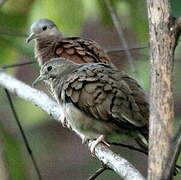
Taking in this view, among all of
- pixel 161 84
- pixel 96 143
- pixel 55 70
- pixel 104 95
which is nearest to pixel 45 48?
pixel 55 70

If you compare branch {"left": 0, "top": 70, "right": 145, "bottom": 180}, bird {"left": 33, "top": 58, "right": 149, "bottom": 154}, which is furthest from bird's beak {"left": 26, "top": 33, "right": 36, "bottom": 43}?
bird {"left": 33, "top": 58, "right": 149, "bottom": 154}

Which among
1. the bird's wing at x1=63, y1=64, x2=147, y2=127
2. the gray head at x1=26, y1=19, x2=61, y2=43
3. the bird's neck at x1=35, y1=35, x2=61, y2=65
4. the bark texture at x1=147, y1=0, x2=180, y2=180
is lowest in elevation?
the bark texture at x1=147, y1=0, x2=180, y2=180

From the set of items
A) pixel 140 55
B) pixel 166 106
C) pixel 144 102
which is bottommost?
pixel 166 106

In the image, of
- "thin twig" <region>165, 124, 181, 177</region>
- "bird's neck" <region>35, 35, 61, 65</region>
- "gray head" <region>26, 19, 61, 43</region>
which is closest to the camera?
"thin twig" <region>165, 124, 181, 177</region>

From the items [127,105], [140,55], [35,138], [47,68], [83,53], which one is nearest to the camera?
[127,105]

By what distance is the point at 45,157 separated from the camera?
8.35 m

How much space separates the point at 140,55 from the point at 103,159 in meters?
1.03

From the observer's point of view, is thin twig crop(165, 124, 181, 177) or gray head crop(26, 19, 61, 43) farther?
gray head crop(26, 19, 61, 43)

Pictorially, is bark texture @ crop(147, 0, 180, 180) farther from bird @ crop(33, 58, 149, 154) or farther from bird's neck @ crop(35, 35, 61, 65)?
bird's neck @ crop(35, 35, 61, 65)

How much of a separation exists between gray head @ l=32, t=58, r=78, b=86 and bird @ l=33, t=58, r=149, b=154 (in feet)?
0.52

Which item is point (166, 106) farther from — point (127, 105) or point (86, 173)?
point (86, 173)

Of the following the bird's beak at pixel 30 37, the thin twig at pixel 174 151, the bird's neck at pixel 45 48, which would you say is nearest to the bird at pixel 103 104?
the bird's beak at pixel 30 37

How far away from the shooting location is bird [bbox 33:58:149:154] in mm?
4121

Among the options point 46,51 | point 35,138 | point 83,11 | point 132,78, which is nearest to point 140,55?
point 132,78
